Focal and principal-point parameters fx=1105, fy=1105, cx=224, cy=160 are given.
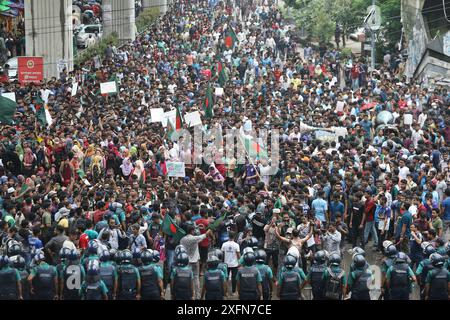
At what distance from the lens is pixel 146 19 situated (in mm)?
52375

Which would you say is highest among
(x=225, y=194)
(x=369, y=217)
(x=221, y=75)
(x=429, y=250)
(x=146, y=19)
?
(x=146, y=19)

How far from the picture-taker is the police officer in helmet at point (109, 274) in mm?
14891

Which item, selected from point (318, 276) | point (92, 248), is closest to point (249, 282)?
point (318, 276)

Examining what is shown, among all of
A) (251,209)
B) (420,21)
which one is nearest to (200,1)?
(420,21)

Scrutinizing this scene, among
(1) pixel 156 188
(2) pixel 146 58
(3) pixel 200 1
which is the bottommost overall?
(1) pixel 156 188

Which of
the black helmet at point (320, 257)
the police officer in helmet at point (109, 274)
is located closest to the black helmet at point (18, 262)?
the police officer in helmet at point (109, 274)

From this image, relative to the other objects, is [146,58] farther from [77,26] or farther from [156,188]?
[156,188]

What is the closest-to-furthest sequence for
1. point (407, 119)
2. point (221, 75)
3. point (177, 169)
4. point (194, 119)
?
point (177, 169), point (194, 119), point (407, 119), point (221, 75)

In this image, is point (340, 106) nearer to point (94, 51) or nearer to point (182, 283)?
point (94, 51)

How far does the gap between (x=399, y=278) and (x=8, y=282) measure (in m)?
5.27

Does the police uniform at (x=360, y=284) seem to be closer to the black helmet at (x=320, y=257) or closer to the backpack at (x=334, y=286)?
the backpack at (x=334, y=286)

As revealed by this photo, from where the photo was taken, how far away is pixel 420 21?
3975cm
